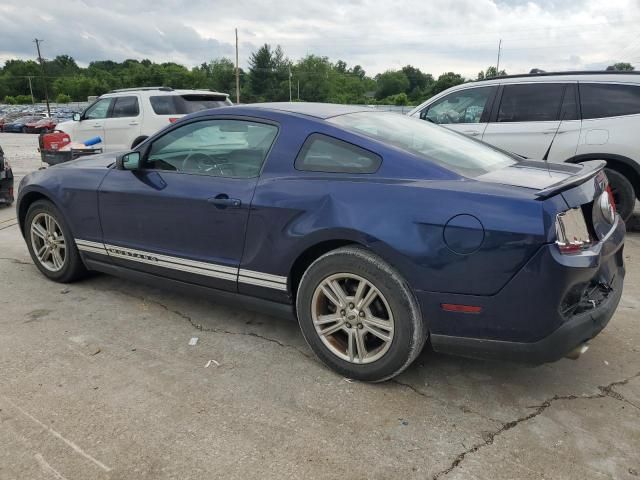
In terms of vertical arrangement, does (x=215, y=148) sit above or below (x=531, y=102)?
below

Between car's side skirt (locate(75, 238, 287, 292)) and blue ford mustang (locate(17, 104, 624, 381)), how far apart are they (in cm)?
1

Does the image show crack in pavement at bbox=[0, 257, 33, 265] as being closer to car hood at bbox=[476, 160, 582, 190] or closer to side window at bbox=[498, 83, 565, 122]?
car hood at bbox=[476, 160, 582, 190]

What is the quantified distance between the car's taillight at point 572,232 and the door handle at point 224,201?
1739 millimetres

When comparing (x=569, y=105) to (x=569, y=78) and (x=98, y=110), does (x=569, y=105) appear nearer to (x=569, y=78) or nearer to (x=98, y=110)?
(x=569, y=78)

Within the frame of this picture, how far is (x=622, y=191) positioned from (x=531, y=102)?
1.52 meters

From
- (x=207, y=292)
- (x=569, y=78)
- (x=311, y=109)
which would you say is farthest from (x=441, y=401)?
(x=569, y=78)

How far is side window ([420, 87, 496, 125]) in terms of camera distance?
684cm

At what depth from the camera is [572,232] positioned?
7.88 ft

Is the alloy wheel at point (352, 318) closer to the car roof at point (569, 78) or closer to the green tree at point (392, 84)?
the car roof at point (569, 78)

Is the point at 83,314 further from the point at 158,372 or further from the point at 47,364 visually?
the point at 158,372

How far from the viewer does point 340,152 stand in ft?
9.48

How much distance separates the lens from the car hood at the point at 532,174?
257 cm

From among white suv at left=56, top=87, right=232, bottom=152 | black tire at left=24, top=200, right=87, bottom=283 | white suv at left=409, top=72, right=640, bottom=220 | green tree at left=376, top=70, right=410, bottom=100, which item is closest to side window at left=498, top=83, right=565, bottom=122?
white suv at left=409, top=72, right=640, bottom=220

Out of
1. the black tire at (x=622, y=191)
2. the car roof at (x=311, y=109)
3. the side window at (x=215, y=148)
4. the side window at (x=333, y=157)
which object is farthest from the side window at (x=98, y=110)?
the black tire at (x=622, y=191)
